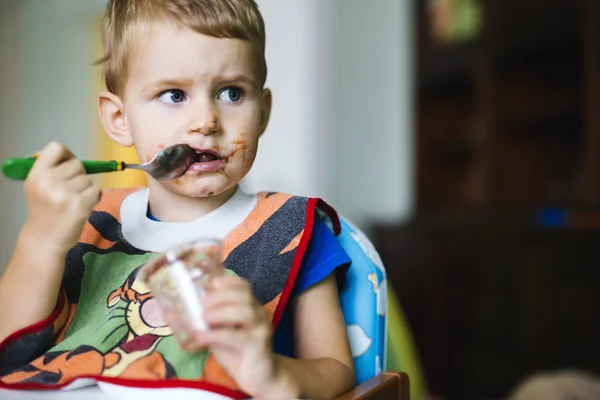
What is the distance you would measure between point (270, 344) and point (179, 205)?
26 centimetres

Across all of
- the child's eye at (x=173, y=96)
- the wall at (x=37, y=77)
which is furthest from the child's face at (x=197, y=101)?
the wall at (x=37, y=77)

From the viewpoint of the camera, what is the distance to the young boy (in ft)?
2.28

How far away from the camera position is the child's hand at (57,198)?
670mm

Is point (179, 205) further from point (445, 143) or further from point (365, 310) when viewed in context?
point (445, 143)

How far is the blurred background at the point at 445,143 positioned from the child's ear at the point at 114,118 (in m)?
0.91

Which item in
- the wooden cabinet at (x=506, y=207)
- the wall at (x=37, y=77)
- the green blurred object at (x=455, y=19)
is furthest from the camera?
the wall at (x=37, y=77)

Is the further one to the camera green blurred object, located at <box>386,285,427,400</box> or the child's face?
green blurred object, located at <box>386,285,427,400</box>

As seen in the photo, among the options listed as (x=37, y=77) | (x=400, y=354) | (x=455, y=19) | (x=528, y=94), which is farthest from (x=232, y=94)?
(x=37, y=77)

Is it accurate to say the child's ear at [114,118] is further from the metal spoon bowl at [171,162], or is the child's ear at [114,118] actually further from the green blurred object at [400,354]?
the green blurred object at [400,354]

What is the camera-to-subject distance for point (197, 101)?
75 centimetres

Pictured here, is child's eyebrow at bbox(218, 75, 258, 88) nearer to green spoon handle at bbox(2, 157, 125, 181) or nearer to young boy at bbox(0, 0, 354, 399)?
young boy at bbox(0, 0, 354, 399)

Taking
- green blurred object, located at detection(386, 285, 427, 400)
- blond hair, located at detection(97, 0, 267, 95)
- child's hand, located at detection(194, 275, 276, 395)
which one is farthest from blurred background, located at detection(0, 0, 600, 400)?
child's hand, located at detection(194, 275, 276, 395)

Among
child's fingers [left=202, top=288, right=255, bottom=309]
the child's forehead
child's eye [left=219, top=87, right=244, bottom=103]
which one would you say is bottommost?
child's fingers [left=202, top=288, right=255, bottom=309]

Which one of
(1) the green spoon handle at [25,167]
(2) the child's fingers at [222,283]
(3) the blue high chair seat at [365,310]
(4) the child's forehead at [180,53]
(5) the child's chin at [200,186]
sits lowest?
(3) the blue high chair seat at [365,310]
